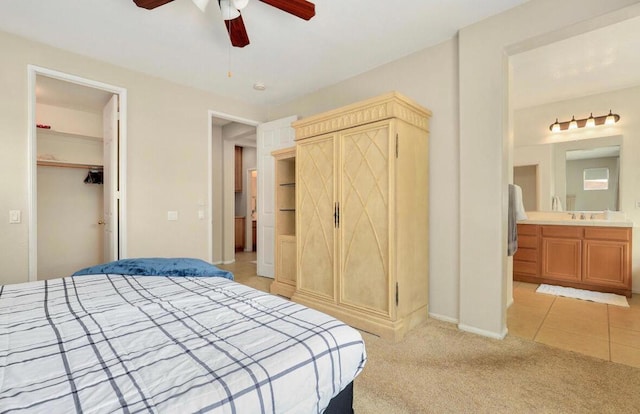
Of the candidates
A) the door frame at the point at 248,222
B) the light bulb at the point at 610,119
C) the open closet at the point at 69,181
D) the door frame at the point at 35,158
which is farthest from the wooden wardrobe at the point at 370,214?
the door frame at the point at 248,222

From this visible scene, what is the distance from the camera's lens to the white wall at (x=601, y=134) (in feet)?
12.4

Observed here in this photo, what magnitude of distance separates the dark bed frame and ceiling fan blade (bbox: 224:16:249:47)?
2369mm

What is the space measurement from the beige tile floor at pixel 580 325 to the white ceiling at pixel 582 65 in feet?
8.76

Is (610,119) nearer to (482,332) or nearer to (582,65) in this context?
(582,65)

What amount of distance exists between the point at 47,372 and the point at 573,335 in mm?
3489

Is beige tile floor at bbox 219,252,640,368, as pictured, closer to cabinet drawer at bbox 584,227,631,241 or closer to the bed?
cabinet drawer at bbox 584,227,631,241

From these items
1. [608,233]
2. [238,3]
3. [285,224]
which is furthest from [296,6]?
[608,233]

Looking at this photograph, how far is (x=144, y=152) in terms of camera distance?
3508 mm

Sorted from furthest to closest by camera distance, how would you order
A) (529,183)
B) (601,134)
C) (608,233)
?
(529,183) → (601,134) → (608,233)

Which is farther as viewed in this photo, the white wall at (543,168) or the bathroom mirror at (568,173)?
the white wall at (543,168)

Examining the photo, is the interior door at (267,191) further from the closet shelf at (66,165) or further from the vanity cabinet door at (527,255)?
the vanity cabinet door at (527,255)

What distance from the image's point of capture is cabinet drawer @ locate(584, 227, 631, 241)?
11.7ft

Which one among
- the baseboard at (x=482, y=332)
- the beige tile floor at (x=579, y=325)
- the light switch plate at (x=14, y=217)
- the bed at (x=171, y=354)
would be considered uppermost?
the light switch plate at (x=14, y=217)

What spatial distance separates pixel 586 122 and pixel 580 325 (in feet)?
9.71
